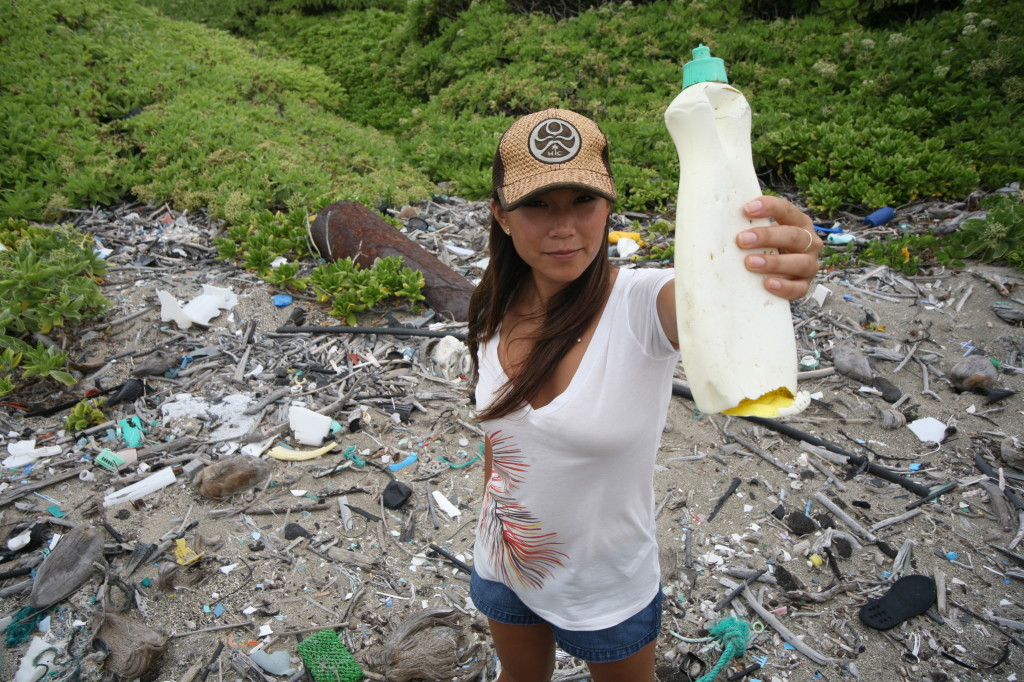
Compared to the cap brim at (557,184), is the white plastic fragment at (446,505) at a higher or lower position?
lower

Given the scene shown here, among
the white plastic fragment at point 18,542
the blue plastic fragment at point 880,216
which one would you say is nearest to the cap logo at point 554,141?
the white plastic fragment at point 18,542

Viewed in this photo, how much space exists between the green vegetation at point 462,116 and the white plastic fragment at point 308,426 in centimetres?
136

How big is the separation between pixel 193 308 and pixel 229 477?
2.32 meters

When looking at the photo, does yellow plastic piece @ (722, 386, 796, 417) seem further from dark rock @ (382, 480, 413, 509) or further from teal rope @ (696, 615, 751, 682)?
dark rock @ (382, 480, 413, 509)

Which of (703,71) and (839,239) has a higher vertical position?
(703,71)

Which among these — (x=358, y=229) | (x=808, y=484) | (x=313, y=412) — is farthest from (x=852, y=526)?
(x=358, y=229)

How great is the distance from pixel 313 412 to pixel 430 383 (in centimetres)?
100

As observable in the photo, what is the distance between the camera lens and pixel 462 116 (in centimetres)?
1030

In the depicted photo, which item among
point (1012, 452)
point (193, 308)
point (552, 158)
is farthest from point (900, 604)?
point (193, 308)

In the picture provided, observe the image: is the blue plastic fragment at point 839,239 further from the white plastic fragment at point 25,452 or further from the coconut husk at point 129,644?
the white plastic fragment at point 25,452

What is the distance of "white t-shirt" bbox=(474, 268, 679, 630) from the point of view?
5.85 ft

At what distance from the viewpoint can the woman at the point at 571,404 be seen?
5.88ft

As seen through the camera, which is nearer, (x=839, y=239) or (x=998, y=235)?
(x=998, y=235)

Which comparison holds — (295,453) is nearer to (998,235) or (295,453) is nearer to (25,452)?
(25,452)
